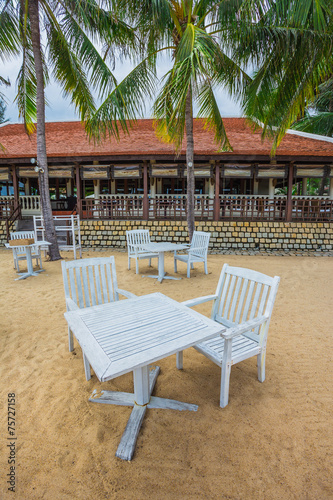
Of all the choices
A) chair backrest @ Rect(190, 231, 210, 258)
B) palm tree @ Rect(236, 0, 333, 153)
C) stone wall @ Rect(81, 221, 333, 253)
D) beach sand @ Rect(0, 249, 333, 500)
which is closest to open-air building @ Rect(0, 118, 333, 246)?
stone wall @ Rect(81, 221, 333, 253)

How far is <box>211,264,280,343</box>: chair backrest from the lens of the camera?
2.19 meters

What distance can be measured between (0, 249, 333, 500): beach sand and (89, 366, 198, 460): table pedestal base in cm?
5

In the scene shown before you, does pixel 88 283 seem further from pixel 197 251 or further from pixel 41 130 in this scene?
pixel 41 130

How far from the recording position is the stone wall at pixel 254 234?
963 centimetres

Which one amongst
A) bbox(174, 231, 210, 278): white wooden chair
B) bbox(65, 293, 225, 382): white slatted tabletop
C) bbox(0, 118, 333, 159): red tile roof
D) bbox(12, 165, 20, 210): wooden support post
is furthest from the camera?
bbox(12, 165, 20, 210): wooden support post

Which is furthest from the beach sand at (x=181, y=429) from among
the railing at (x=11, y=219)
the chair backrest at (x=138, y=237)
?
the railing at (x=11, y=219)

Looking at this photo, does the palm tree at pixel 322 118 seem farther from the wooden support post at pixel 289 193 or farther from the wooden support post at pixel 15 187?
the wooden support post at pixel 15 187

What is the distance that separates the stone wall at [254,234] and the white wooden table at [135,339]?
24.8ft

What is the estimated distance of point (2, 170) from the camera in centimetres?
1027

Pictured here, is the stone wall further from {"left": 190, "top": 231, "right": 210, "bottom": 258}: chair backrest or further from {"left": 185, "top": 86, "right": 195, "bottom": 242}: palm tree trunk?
{"left": 190, "top": 231, "right": 210, "bottom": 258}: chair backrest

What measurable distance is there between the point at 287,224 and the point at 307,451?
9064mm

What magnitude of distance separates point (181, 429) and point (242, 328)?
842mm

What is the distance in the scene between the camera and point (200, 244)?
629cm

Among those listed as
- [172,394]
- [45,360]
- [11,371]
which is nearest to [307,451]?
[172,394]
